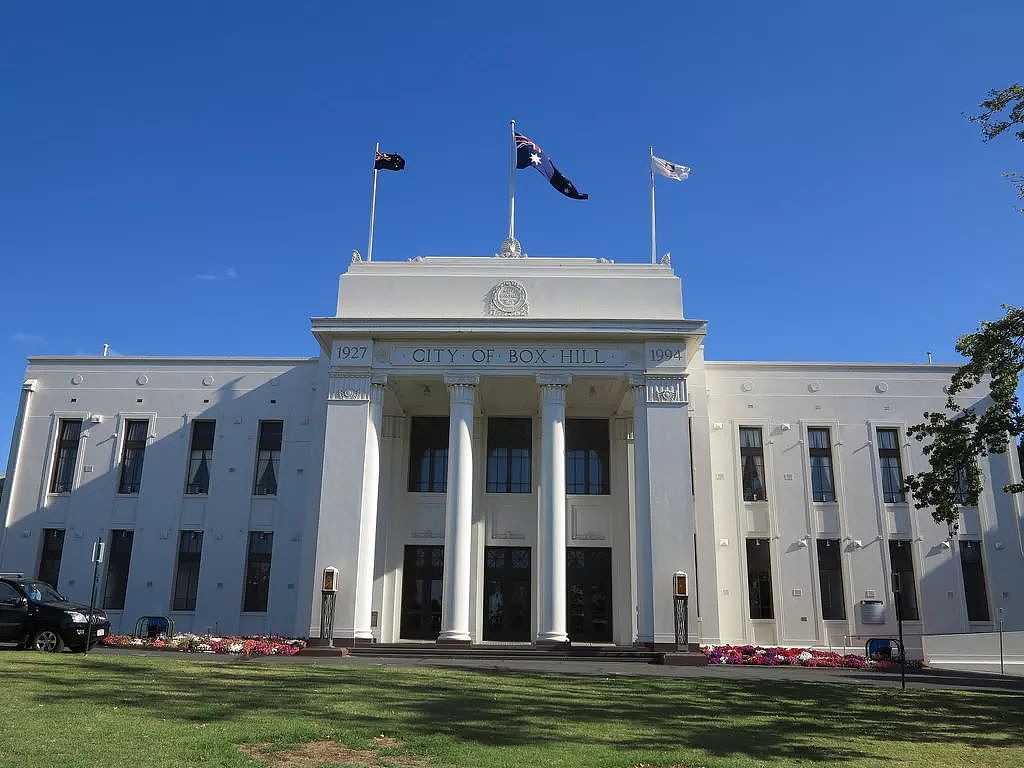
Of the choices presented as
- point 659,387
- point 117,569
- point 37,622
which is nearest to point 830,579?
point 659,387

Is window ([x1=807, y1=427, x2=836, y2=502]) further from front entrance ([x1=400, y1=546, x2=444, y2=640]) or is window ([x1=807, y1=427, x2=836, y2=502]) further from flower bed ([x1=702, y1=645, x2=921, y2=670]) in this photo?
front entrance ([x1=400, y1=546, x2=444, y2=640])

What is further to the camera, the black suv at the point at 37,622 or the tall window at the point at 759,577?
the tall window at the point at 759,577

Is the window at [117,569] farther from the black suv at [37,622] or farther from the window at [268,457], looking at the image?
the black suv at [37,622]

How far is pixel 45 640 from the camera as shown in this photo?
A: 60.6ft

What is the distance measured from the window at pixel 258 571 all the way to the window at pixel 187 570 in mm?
1750

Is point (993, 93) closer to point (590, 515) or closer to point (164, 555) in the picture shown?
point (590, 515)

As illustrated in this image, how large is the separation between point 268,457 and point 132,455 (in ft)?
16.8

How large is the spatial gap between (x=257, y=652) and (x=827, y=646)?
710 inches

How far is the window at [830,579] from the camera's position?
27.8m

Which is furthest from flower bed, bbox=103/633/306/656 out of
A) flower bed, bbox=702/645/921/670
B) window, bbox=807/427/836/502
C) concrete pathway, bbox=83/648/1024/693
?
window, bbox=807/427/836/502

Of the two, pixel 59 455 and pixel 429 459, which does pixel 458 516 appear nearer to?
pixel 429 459

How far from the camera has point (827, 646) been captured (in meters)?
27.2

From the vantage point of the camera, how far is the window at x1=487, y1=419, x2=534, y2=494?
2938 cm

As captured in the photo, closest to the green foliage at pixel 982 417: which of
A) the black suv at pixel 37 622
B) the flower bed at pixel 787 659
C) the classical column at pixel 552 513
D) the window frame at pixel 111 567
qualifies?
the flower bed at pixel 787 659
